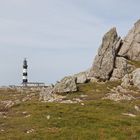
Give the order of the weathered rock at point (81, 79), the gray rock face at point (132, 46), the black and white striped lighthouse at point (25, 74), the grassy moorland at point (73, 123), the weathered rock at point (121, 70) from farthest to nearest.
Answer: the black and white striped lighthouse at point (25, 74)
the gray rock face at point (132, 46)
the weathered rock at point (121, 70)
the weathered rock at point (81, 79)
the grassy moorland at point (73, 123)

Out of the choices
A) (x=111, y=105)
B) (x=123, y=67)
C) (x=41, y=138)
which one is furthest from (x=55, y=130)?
(x=123, y=67)

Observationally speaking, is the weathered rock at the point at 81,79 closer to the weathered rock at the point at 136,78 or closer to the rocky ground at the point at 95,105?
the rocky ground at the point at 95,105

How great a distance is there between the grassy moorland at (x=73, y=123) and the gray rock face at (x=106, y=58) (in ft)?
128

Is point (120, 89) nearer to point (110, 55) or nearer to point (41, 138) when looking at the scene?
point (110, 55)

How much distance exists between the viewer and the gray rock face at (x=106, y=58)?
406ft

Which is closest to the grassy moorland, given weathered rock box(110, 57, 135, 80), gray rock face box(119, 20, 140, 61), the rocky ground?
the rocky ground

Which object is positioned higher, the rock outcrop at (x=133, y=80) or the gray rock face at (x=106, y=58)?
the gray rock face at (x=106, y=58)

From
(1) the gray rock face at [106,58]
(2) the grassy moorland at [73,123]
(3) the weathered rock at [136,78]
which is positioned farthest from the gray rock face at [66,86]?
(2) the grassy moorland at [73,123]

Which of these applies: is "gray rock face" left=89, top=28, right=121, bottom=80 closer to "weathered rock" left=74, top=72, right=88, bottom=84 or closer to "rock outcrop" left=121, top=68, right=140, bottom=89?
"weathered rock" left=74, top=72, right=88, bottom=84

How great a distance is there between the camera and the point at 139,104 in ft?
277

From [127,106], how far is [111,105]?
3011 mm

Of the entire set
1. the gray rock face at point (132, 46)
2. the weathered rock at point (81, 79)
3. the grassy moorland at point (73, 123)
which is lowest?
the grassy moorland at point (73, 123)

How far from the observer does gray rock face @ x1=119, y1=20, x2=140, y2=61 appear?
137 metres

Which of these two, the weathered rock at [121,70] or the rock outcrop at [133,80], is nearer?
the rock outcrop at [133,80]
